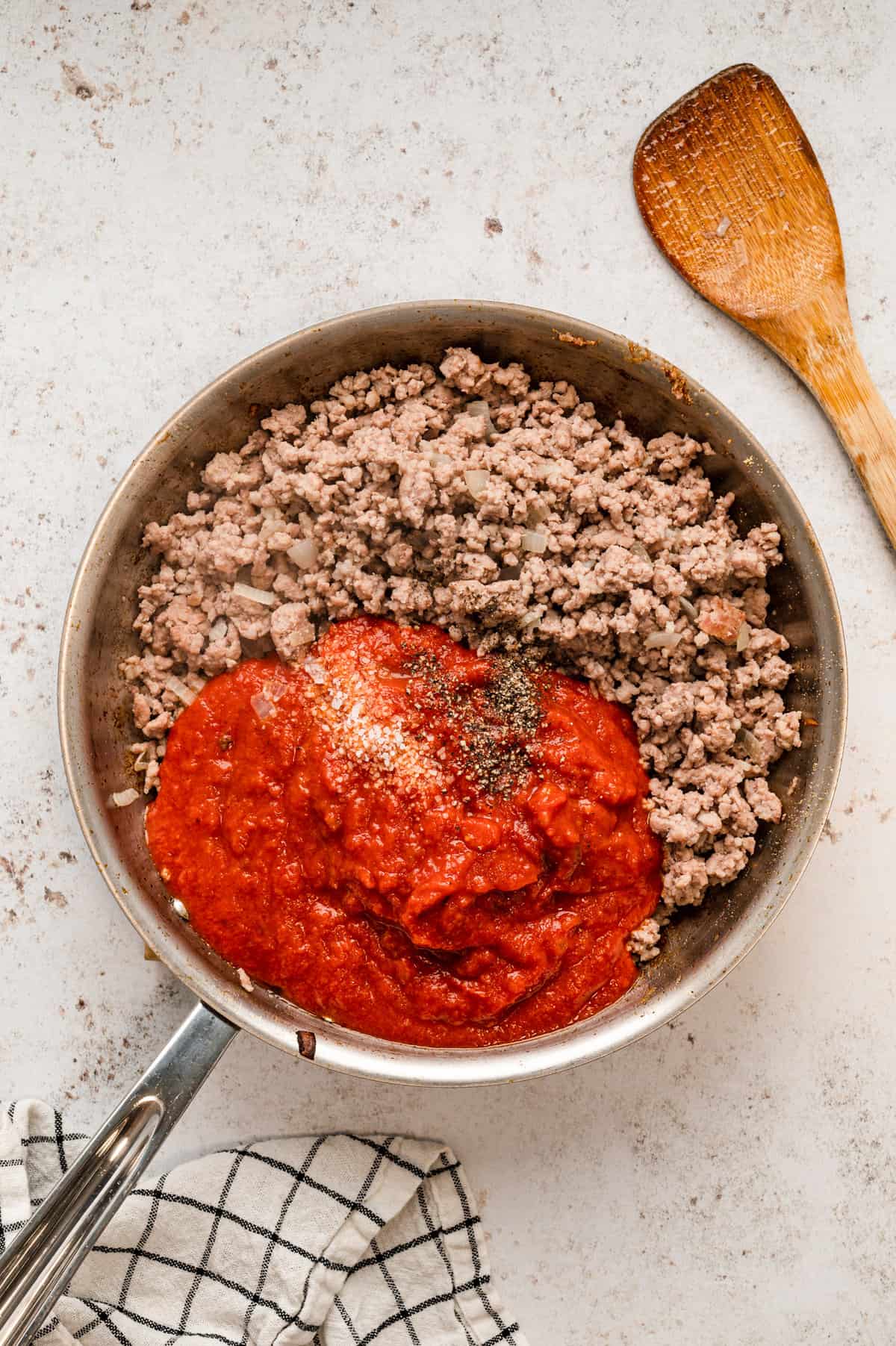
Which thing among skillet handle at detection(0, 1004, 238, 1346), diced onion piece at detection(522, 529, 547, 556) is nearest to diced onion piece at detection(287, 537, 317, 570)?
diced onion piece at detection(522, 529, 547, 556)

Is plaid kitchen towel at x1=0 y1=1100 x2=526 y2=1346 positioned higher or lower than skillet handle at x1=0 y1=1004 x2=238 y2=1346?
lower

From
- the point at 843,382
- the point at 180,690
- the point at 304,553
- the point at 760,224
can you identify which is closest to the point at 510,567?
the point at 304,553

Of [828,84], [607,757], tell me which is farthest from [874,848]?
[828,84]

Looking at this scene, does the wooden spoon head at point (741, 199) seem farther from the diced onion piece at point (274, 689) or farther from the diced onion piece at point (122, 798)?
the diced onion piece at point (122, 798)

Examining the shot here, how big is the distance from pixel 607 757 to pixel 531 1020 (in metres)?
0.63

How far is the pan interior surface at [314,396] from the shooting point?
7.52 ft

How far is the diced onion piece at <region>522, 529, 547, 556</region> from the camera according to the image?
7.85 feet

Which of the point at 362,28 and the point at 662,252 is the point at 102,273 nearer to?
the point at 362,28

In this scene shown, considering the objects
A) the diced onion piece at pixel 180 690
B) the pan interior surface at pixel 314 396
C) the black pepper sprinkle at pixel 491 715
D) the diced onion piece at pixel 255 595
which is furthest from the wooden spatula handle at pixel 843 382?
the diced onion piece at pixel 180 690

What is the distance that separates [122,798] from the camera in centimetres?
241

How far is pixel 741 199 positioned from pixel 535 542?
1119 millimetres

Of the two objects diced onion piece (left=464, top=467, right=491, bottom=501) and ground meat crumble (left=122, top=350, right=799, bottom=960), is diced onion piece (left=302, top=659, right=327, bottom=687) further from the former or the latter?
diced onion piece (left=464, top=467, right=491, bottom=501)

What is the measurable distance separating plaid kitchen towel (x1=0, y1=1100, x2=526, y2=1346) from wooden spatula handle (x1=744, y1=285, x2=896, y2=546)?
208 cm

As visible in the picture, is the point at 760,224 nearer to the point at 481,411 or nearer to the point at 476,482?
the point at 481,411
